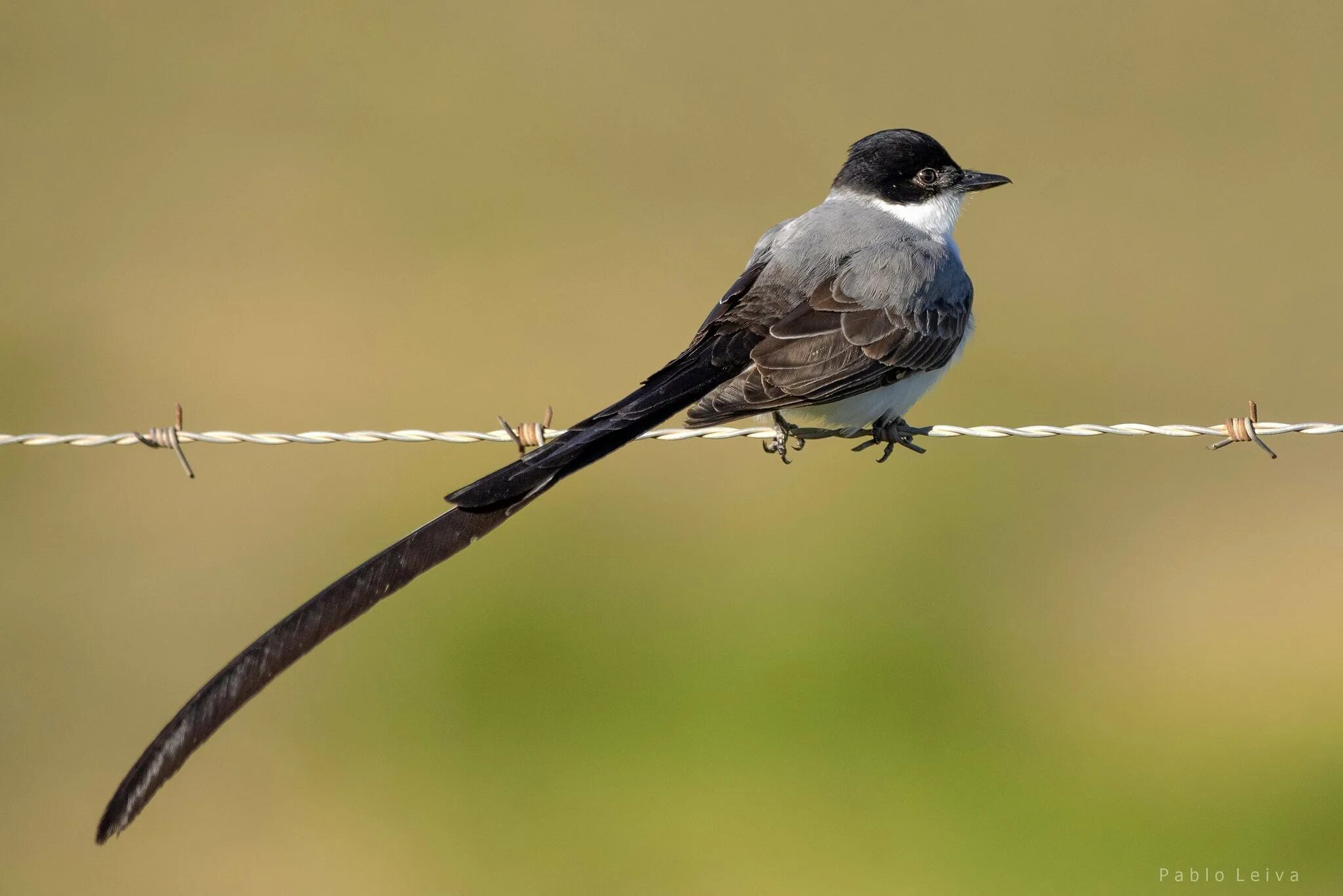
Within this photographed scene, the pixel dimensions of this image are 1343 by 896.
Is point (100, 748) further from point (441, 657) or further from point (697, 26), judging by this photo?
point (697, 26)

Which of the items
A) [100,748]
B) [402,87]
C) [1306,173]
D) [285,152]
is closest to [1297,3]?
[1306,173]

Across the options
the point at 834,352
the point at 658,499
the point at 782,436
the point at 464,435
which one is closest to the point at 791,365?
the point at 834,352

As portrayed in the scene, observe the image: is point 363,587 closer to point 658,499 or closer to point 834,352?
point 834,352

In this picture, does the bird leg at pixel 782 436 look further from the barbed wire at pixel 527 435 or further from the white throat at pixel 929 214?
the white throat at pixel 929 214

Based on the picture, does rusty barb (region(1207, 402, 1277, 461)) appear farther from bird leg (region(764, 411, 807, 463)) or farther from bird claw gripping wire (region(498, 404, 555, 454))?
bird claw gripping wire (region(498, 404, 555, 454))

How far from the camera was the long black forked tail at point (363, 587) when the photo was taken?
423cm

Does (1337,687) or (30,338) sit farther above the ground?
(30,338)

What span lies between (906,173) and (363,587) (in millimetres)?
3343

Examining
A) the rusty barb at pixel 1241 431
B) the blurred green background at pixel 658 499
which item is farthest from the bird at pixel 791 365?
the blurred green background at pixel 658 499

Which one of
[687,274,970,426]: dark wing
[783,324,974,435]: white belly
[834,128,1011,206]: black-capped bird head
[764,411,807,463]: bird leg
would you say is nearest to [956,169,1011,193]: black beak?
[834,128,1011,206]: black-capped bird head

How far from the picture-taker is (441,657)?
368 inches

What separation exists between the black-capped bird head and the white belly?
33.7 inches

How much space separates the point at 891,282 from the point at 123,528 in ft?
24.2

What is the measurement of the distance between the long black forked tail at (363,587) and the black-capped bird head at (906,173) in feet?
7.62
